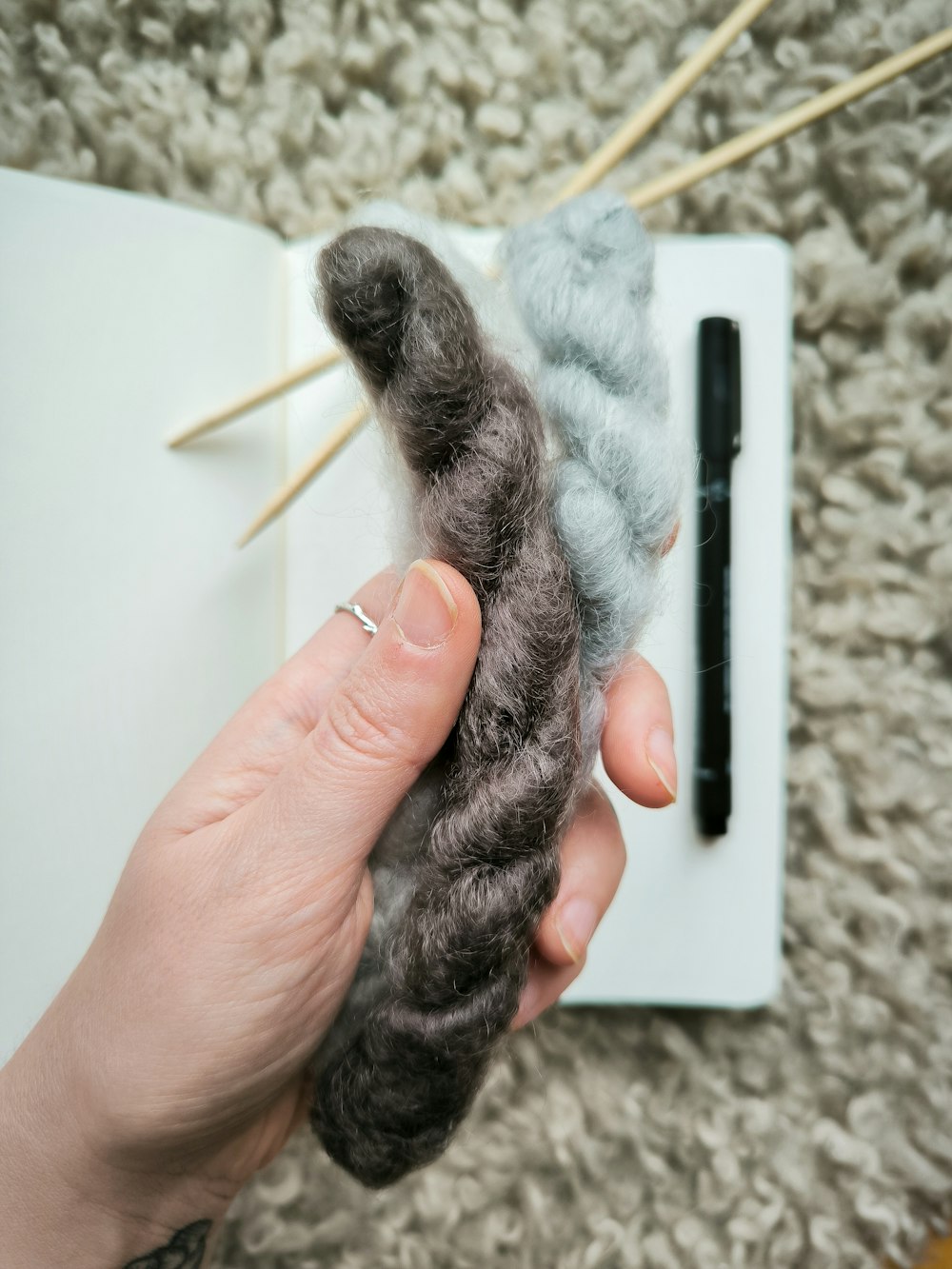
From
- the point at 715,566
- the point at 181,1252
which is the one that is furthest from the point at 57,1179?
the point at 715,566

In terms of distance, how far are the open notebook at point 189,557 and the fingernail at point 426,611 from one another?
0.13m

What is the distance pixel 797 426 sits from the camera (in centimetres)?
74

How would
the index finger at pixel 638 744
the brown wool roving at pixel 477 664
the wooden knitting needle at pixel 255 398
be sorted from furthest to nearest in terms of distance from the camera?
the wooden knitting needle at pixel 255 398
the index finger at pixel 638 744
the brown wool roving at pixel 477 664

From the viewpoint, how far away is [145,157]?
2.36 feet

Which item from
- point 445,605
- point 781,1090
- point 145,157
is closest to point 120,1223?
point 445,605

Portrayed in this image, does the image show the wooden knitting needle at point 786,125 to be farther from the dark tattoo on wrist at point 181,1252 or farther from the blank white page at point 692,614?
the dark tattoo on wrist at point 181,1252

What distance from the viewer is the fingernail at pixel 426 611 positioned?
0.40 metres

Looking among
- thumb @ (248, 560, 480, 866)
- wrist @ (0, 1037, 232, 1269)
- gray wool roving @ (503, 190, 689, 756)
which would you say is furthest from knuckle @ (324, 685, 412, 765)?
wrist @ (0, 1037, 232, 1269)

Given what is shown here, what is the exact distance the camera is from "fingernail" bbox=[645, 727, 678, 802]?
512 mm

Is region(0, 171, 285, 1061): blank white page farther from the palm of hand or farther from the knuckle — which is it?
the knuckle

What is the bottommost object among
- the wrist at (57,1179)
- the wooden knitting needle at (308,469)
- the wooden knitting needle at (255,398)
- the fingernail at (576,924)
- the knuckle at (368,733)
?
the wrist at (57,1179)

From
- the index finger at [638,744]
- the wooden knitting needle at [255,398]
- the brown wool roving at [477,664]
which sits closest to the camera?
the brown wool roving at [477,664]

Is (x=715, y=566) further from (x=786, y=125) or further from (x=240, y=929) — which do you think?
(x=240, y=929)

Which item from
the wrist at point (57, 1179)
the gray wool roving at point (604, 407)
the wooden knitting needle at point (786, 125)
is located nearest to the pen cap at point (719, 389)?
the wooden knitting needle at point (786, 125)
